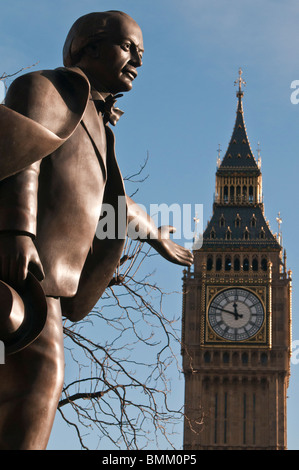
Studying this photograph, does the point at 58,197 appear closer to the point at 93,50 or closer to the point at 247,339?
the point at 93,50

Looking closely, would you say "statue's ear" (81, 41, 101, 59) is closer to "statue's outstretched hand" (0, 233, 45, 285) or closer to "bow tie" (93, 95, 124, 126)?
"bow tie" (93, 95, 124, 126)

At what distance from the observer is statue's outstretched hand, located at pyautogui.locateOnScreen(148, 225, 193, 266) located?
4844 mm

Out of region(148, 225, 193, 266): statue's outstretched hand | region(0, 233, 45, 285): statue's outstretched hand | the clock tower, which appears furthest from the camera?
the clock tower

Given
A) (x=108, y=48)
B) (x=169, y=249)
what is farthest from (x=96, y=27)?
(x=169, y=249)

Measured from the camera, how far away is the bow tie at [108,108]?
4.59m

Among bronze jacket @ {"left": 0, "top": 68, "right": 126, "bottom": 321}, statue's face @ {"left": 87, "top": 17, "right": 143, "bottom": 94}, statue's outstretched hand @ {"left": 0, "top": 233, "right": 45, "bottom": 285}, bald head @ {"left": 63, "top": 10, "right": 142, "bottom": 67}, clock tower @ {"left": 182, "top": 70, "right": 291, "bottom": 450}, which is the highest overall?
clock tower @ {"left": 182, "top": 70, "right": 291, "bottom": 450}

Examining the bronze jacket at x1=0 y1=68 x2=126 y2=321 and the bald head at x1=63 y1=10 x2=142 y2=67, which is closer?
the bronze jacket at x1=0 y1=68 x2=126 y2=321

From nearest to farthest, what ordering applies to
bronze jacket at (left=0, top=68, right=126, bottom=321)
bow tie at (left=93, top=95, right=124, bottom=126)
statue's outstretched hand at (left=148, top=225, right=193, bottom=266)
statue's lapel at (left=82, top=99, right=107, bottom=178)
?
bronze jacket at (left=0, top=68, right=126, bottom=321) < statue's lapel at (left=82, top=99, right=107, bottom=178) < bow tie at (left=93, top=95, right=124, bottom=126) < statue's outstretched hand at (left=148, top=225, right=193, bottom=266)

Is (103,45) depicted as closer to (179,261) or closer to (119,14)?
Result: (119,14)

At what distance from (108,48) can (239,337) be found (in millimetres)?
59760

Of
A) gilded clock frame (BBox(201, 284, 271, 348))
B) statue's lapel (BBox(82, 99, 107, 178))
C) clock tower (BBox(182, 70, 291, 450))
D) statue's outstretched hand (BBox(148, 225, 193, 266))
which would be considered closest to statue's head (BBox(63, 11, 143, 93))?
statue's lapel (BBox(82, 99, 107, 178))

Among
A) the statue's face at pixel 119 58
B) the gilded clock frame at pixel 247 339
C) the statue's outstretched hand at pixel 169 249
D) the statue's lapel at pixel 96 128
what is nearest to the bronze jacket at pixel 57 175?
the statue's lapel at pixel 96 128

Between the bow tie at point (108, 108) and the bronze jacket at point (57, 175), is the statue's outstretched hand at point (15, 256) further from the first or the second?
the bow tie at point (108, 108)
